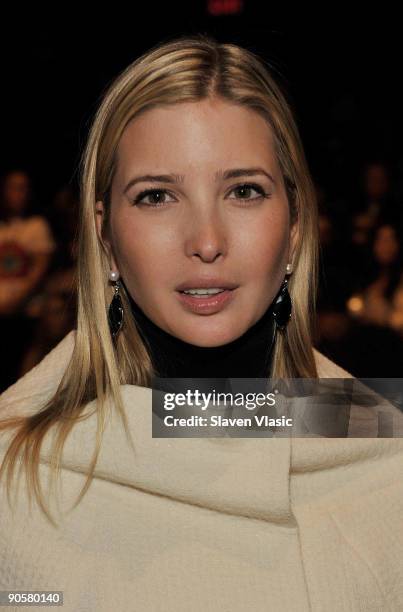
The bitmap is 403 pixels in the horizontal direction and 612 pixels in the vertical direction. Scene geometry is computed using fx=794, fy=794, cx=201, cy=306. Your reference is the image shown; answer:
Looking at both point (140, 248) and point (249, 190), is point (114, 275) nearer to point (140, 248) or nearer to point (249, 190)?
point (140, 248)

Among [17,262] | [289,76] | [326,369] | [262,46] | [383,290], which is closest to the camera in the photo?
[326,369]

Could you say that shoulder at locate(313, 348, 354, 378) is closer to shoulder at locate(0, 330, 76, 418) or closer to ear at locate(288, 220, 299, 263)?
ear at locate(288, 220, 299, 263)

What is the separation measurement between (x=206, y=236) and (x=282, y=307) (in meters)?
0.29

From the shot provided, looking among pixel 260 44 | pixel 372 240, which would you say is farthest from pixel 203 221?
pixel 260 44

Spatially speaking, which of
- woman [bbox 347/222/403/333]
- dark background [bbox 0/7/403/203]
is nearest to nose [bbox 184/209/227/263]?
woman [bbox 347/222/403/333]

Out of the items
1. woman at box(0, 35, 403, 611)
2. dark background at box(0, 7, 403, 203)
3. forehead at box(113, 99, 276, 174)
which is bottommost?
woman at box(0, 35, 403, 611)

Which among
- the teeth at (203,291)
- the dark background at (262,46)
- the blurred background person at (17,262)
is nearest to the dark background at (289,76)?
the dark background at (262,46)

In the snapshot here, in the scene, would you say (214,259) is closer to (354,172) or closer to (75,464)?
(75,464)

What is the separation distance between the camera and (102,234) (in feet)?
4.35

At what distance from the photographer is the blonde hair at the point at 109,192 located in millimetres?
1205

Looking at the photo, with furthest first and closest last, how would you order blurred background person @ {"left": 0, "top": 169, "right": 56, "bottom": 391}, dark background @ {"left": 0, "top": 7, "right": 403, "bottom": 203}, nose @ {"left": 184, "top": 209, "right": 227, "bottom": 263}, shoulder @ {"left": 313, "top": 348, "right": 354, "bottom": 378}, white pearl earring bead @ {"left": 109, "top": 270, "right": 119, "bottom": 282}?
1. dark background @ {"left": 0, "top": 7, "right": 403, "bottom": 203}
2. blurred background person @ {"left": 0, "top": 169, "right": 56, "bottom": 391}
3. shoulder @ {"left": 313, "top": 348, "right": 354, "bottom": 378}
4. white pearl earring bead @ {"left": 109, "top": 270, "right": 119, "bottom": 282}
5. nose @ {"left": 184, "top": 209, "right": 227, "bottom": 263}

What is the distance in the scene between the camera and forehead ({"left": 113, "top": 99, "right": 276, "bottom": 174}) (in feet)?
3.78

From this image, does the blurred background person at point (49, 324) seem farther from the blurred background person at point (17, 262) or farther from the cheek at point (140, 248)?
the cheek at point (140, 248)

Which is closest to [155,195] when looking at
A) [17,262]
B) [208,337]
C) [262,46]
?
[208,337]
